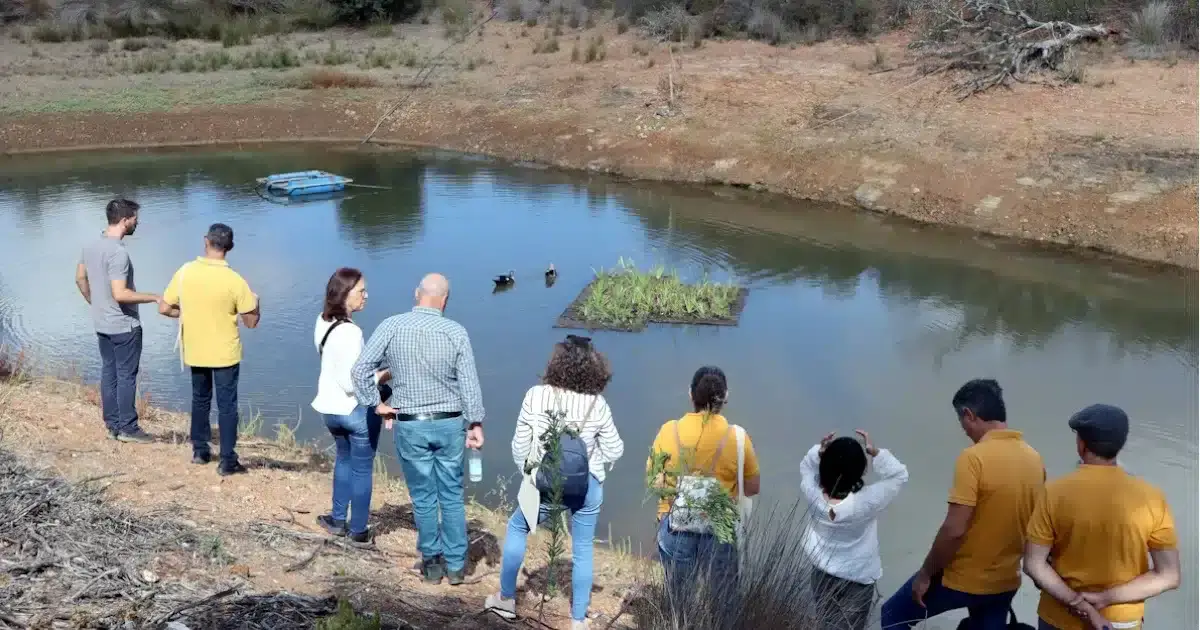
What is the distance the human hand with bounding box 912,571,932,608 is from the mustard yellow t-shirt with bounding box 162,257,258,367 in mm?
3173

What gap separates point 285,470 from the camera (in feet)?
19.8

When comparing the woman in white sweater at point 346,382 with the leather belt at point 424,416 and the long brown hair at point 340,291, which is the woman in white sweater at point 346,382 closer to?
the long brown hair at point 340,291

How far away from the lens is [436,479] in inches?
173

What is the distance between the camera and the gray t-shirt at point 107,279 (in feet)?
17.6

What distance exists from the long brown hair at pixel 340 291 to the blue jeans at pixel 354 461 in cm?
41

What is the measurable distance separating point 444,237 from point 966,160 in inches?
302

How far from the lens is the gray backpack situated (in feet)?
12.5

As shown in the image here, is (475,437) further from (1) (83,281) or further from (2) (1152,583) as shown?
(1) (83,281)

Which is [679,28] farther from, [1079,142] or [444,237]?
[444,237]

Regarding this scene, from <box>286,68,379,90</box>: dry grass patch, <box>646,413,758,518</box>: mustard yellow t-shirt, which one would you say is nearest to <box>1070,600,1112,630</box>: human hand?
<box>646,413,758,518</box>: mustard yellow t-shirt

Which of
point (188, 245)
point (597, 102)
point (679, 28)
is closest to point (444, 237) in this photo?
point (188, 245)

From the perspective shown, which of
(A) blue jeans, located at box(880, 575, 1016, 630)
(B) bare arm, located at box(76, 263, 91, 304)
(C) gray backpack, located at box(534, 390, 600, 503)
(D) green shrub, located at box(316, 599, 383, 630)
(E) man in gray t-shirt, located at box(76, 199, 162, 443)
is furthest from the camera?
(B) bare arm, located at box(76, 263, 91, 304)

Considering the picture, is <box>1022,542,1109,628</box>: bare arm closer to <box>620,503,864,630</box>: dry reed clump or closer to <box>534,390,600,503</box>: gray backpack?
<box>620,503,864,630</box>: dry reed clump

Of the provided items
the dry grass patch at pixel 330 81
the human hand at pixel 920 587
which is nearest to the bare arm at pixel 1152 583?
the human hand at pixel 920 587
